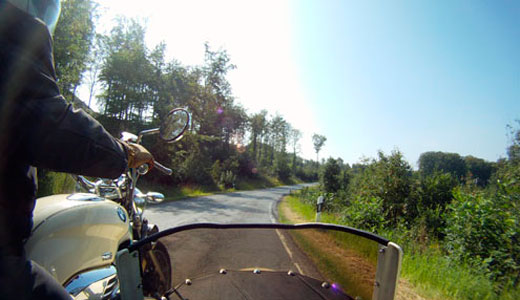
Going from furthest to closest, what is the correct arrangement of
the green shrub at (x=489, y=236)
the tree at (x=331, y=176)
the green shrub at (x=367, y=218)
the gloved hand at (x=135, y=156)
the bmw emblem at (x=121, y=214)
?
1. the tree at (x=331, y=176)
2. the green shrub at (x=367, y=218)
3. the green shrub at (x=489, y=236)
4. the bmw emblem at (x=121, y=214)
5. the gloved hand at (x=135, y=156)

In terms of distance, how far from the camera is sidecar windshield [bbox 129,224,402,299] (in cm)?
91

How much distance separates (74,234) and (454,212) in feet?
23.6


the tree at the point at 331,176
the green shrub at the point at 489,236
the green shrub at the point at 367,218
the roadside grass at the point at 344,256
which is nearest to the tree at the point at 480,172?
the green shrub at the point at 489,236

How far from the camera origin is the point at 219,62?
100 feet

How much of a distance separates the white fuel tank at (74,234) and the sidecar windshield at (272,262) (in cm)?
57

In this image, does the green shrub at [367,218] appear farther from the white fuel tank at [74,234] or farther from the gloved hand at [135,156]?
the gloved hand at [135,156]

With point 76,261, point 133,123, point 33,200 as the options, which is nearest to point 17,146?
point 33,200

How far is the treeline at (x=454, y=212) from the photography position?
4.46 meters

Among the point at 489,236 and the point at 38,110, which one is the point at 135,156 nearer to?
the point at 38,110

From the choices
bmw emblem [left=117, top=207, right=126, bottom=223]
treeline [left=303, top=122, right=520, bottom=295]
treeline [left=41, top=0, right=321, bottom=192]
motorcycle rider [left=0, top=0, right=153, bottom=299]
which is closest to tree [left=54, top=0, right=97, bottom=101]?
treeline [left=41, top=0, right=321, bottom=192]

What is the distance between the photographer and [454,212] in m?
5.88

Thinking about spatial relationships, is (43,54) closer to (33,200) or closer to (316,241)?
(33,200)

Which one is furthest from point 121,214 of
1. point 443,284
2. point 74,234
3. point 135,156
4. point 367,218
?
point 367,218

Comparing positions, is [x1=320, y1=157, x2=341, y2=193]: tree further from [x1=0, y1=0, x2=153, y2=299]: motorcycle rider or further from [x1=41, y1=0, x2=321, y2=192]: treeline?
[x1=0, y1=0, x2=153, y2=299]: motorcycle rider
